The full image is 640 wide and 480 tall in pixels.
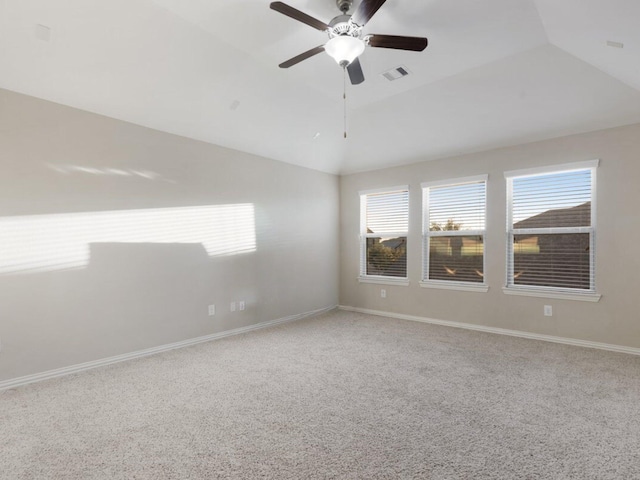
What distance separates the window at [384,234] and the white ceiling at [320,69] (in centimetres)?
114

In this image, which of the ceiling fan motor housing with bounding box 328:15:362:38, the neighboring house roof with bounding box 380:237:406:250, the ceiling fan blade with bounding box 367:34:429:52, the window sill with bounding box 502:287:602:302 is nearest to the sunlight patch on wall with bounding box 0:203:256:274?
the neighboring house roof with bounding box 380:237:406:250

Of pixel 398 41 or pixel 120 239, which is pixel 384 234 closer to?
pixel 398 41

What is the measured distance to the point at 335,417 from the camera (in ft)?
7.85

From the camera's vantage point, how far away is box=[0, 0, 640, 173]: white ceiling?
2613 mm

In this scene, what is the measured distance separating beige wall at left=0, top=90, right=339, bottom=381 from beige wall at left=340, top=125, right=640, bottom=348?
1.99 m

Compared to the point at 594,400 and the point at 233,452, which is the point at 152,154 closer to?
the point at 233,452

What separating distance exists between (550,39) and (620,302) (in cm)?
290

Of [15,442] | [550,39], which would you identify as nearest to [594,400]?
[550,39]

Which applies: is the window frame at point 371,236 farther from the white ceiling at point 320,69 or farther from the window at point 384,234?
the white ceiling at point 320,69

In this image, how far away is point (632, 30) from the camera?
7.77 feet

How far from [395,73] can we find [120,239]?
3381 mm

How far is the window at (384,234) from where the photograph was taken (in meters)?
5.57

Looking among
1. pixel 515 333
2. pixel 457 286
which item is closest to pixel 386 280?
pixel 457 286

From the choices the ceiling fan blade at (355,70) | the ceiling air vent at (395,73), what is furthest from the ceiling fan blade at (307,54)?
the ceiling air vent at (395,73)
